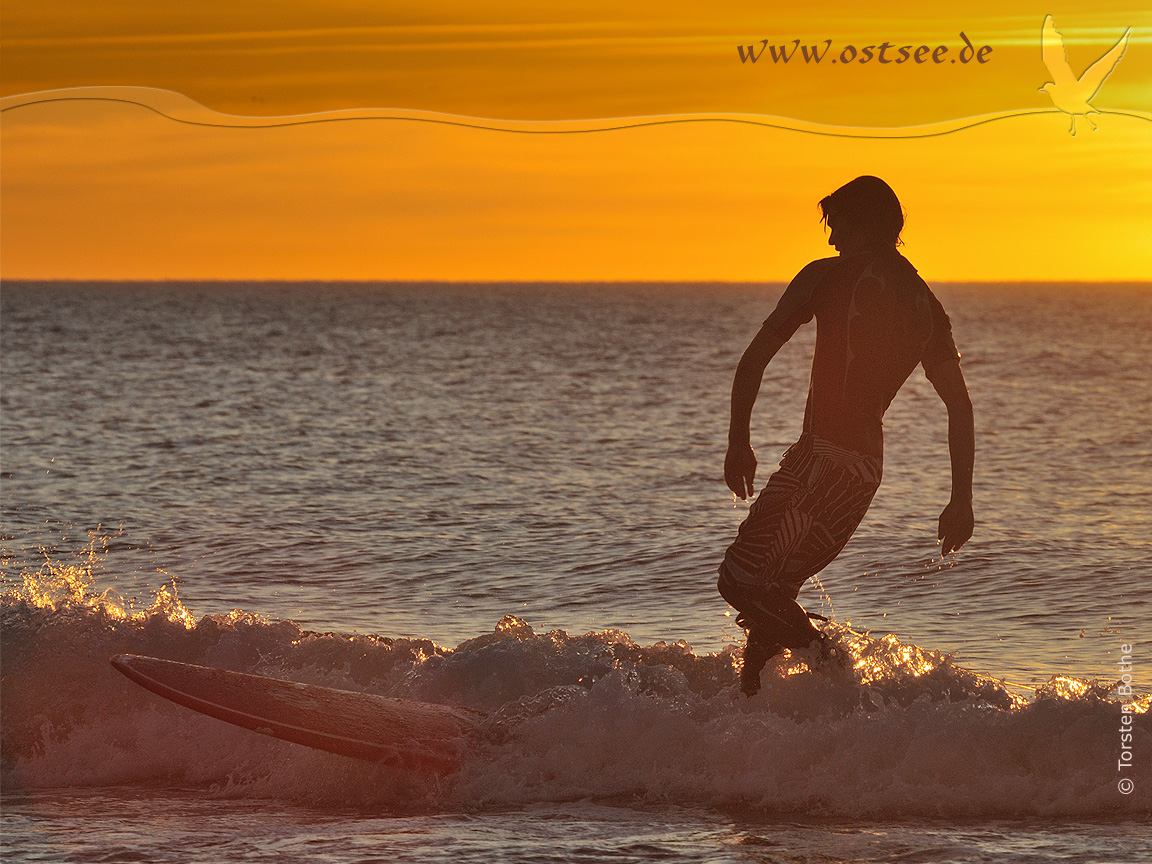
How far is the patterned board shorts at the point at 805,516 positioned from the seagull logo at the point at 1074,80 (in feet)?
7.71

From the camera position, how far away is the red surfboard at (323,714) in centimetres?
533

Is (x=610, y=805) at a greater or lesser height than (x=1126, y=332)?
lesser

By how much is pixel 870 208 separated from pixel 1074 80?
191cm

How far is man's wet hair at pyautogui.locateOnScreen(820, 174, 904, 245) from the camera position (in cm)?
493

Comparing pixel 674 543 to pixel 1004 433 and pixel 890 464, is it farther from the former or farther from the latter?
pixel 1004 433

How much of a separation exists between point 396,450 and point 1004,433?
1114 cm

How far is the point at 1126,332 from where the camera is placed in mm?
74500

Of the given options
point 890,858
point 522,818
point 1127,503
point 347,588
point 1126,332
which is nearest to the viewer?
point 890,858

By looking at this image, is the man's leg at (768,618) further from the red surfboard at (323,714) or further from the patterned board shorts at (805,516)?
the red surfboard at (323,714)

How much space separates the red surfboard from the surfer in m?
1.53

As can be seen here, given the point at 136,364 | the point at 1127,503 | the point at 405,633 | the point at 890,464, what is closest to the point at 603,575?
the point at 405,633

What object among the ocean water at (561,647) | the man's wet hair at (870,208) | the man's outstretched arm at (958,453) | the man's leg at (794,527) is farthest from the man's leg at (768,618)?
the man's wet hair at (870,208)
